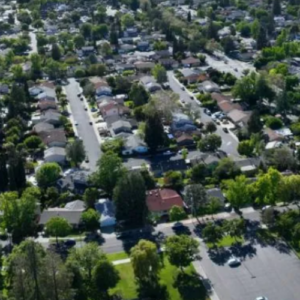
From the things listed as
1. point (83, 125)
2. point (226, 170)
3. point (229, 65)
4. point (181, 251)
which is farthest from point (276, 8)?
point (181, 251)

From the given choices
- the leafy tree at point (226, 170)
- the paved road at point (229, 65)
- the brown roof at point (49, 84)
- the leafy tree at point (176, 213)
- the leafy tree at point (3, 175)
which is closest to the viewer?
the leafy tree at point (176, 213)

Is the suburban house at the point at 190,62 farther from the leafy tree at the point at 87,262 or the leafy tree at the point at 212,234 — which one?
the leafy tree at the point at 87,262

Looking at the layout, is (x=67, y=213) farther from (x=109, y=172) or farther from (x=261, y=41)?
(x=261, y=41)

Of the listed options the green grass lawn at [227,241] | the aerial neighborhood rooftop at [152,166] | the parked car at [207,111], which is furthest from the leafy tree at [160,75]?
the green grass lawn at [227,241]

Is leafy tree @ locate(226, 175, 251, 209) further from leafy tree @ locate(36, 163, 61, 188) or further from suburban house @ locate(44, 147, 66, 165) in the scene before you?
suburban house @ locate(44, 147, 66, 165)

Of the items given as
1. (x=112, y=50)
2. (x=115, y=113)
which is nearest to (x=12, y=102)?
(x=115, y=113)

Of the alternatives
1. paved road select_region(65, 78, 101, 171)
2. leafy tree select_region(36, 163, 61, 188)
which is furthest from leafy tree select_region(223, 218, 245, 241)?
leafy tree select_region(36, 163, 61, 188)
